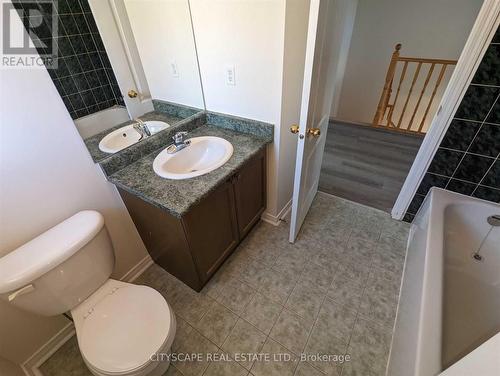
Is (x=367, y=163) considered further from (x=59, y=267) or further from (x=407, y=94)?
(x=59, y=267)

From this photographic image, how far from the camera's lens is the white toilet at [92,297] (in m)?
0.87

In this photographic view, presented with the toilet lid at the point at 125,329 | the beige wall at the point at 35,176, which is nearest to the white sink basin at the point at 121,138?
the beige wall at the point at 35,176

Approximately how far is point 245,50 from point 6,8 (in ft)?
3.14

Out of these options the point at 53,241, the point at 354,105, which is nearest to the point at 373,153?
the point at 354,105

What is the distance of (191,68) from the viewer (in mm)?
1486

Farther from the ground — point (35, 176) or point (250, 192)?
point (35, 176)

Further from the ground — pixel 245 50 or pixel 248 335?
pixel 245 50

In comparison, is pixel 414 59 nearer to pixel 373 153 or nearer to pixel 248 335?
pixel 373 153

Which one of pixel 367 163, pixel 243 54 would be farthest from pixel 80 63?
pixel 367 163

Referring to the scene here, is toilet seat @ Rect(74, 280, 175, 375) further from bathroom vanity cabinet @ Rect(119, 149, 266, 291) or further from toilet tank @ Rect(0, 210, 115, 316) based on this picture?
bathroom vanity cabinet @ Rect(119, 149, 266, 291)

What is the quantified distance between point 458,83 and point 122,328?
2.09 meters

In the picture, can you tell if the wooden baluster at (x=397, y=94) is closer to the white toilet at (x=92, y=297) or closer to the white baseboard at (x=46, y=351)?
the white toilet at (x=92, y=297)

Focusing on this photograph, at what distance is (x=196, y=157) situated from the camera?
1.53 meters
